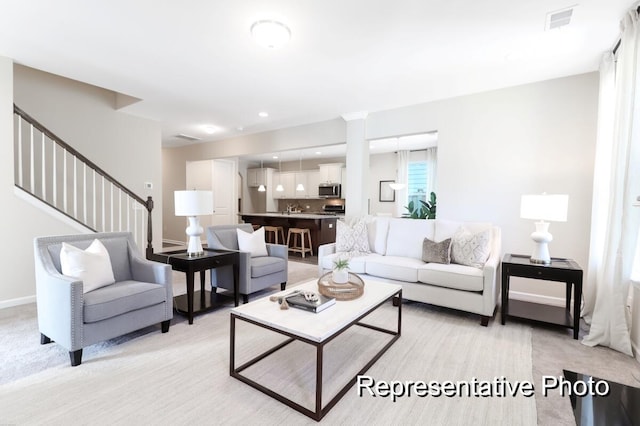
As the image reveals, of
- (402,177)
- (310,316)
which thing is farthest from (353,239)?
(402,177)

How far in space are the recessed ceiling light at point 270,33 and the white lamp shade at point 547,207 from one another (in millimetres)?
2764

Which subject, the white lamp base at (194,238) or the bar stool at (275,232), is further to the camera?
the bar stool at (275,232)

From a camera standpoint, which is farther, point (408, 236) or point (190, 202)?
point (408, 236)

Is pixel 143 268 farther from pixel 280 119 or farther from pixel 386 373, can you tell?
pixel 280 119

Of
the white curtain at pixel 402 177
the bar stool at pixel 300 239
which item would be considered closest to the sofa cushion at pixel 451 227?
the bar stool at pixel 300 239

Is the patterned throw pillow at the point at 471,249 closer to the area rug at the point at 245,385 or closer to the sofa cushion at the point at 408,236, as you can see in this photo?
the sofa cushion at the point at 408,236

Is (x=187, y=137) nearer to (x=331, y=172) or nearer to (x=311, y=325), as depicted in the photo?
(x=331, y=172)

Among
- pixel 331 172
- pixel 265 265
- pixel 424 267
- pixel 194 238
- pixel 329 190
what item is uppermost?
pixel 331 172

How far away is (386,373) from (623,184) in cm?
241

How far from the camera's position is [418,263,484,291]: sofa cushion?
2975 mm

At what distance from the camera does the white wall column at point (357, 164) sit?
5023 millimetres

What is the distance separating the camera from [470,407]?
178cm

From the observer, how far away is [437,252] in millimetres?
3498

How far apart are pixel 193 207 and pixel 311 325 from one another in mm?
1960
